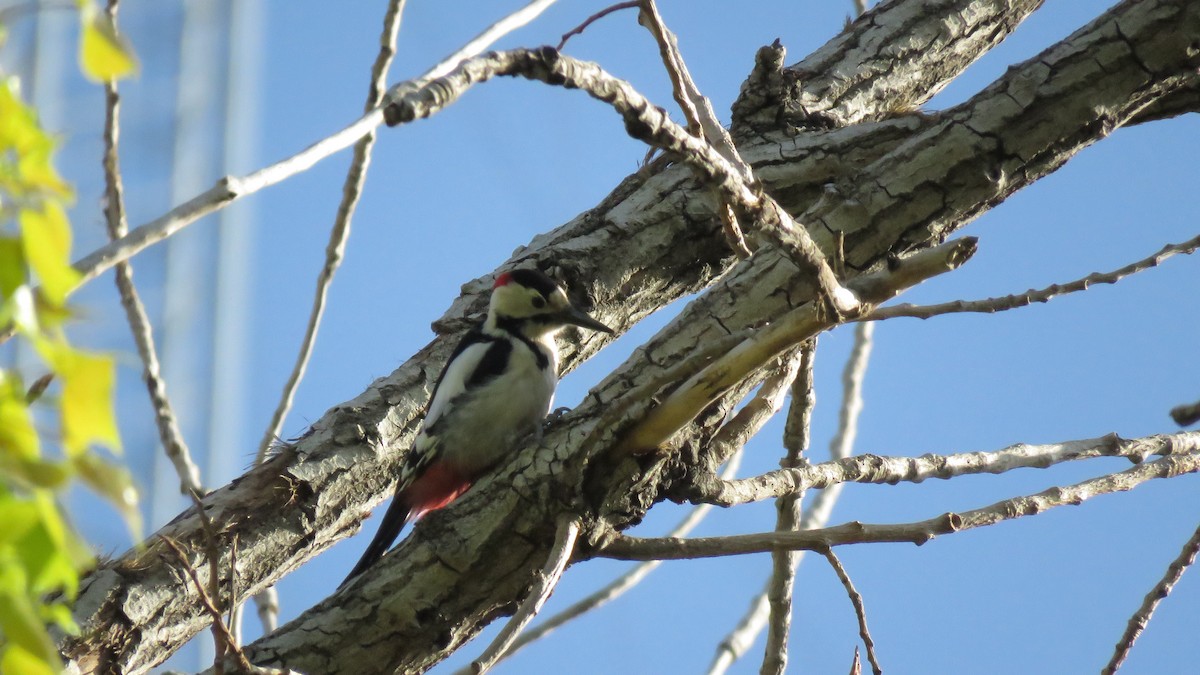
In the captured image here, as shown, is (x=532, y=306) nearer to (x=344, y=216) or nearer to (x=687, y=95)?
(x=344, y=216)

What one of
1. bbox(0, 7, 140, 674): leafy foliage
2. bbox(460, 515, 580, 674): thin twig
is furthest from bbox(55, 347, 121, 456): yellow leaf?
bbox(460, 515, 580, 674): thin twig

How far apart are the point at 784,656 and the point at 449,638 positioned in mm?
740

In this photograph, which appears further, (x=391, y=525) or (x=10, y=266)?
(x=391, y=525)

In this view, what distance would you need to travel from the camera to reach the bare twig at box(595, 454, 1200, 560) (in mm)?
2143

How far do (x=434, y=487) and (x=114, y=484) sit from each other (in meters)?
2.80

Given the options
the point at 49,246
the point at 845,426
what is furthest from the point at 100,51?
the point at 845,426

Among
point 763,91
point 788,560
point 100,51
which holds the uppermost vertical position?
point 763,91

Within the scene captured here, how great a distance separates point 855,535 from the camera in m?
2.15

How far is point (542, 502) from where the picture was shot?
2.31m

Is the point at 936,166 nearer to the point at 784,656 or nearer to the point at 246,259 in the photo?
the point at 784,656

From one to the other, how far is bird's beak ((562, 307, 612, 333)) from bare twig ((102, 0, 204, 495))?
3.48 ft

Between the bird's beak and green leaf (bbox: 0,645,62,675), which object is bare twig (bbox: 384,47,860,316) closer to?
green leaf (bbox: 0,645,62,675)

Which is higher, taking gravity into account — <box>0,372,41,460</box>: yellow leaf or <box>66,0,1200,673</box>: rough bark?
<box>66,0,1200,673</box>: rough bark

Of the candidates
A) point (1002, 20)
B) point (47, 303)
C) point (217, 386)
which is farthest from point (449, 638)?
point (217, 386)
